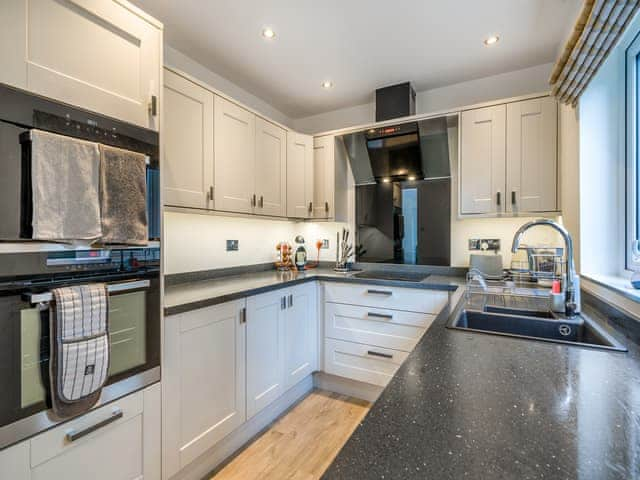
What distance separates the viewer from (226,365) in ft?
5.48

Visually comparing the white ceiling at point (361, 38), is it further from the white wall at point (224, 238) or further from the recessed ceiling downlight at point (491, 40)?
the white wall at point (224, 238)

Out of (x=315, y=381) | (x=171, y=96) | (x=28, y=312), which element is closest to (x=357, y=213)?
(x=315, y=381)

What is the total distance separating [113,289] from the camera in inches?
45.8

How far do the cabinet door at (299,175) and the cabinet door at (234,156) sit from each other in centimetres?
44

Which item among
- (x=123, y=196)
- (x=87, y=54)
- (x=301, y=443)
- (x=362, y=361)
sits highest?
(x=87, y=54)

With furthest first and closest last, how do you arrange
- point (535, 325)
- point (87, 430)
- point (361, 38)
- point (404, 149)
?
point (404, 149), point (361, 38), point (535, 325), point (87, 430)

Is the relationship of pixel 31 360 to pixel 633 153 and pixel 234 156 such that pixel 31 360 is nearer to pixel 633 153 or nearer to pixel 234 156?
pixel 234 156

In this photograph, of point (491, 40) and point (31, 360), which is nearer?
point (31, 360)

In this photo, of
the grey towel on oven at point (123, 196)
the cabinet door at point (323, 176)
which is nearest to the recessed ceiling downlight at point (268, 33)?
the cabinet door at point (323, 176)

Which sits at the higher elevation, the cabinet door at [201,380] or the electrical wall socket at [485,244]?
the electrical wall socket at [485,244]

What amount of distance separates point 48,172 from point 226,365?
120cm

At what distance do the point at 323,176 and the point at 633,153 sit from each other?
78.8 inches

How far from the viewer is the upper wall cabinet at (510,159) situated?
79.2 inches

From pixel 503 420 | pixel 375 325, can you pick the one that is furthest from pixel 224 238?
pixel 503 420
